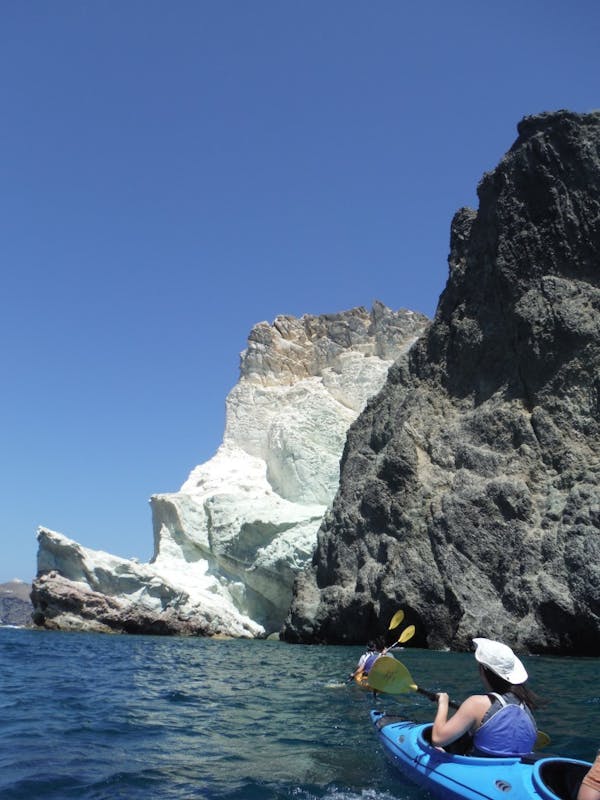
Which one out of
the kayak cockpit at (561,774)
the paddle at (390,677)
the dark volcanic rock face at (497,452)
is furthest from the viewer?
the dark volcanic rock face at (497,452)

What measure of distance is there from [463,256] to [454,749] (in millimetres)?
37710

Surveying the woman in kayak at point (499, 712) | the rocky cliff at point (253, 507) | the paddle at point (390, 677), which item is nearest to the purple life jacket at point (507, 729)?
the woman in kayak at point (499, 712)

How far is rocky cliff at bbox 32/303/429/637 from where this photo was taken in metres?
41.0

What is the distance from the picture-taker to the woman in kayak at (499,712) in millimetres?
5797

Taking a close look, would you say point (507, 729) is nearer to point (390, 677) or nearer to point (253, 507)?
point (390, 677)

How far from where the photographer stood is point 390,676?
9641 mm

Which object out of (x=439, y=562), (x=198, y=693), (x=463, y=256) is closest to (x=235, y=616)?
(x=439, y=562)

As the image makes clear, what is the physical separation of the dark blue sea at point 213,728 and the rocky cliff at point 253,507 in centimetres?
2199

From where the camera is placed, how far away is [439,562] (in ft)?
102

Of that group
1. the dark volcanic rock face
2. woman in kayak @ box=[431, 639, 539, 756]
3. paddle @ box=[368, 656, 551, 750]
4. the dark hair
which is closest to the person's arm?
woman in kayak @ box=[431, 639, 539, 756]

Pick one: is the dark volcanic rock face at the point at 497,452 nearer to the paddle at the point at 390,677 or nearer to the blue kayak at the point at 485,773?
the paddle at the point at 390,677

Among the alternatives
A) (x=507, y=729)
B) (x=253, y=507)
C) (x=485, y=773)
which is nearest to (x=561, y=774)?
(x=507, y=729)

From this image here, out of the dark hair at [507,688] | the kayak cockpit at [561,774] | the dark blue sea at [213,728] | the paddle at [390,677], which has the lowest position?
the dark blue sea at [213,728]

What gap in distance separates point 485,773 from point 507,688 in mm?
691
